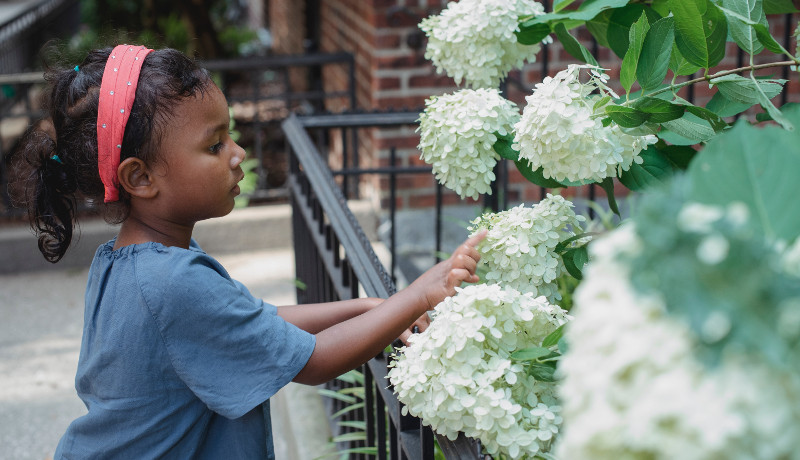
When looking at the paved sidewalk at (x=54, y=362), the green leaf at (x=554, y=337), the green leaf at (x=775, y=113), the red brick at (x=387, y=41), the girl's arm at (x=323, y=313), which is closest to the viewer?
the green leaf at (x=775, y=113)

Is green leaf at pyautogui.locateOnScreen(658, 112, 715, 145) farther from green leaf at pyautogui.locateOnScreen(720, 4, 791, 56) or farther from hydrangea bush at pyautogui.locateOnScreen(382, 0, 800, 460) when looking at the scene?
green leaf at pyautogui.locateOnScreen(720, 4, 791, 56)

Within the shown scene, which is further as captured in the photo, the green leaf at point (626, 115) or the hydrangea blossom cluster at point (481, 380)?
the green leaf at point (626, 115)

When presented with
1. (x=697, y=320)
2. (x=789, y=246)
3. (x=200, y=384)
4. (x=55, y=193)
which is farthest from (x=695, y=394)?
(x=55, y=193)

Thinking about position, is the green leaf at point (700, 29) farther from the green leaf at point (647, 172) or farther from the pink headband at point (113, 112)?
the pink headband at point (113, 112)

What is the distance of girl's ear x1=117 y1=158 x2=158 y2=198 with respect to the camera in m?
1.42

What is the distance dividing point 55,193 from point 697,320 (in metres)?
1.38

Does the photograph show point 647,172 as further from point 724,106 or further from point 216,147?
point 216,147

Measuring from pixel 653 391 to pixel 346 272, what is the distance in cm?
151

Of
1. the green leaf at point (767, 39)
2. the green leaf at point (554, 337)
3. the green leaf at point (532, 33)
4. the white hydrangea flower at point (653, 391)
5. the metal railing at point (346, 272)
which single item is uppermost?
the green leaf at point (767, 39)

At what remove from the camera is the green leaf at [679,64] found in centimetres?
126

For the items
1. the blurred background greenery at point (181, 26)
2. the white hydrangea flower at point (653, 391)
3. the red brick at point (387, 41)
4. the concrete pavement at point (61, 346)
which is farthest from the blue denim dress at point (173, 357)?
the blurred background greenery at point (181, 26)

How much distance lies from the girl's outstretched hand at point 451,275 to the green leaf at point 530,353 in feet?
0.96

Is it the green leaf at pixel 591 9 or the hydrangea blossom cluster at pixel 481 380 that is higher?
the green leaf at pixel 591 9

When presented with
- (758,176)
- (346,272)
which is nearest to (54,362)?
(346,272)
